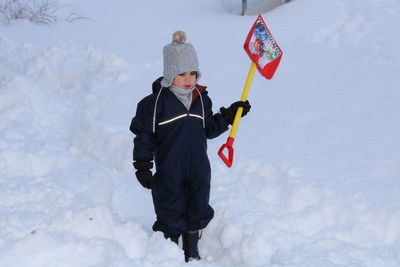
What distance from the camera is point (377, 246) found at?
9.48 ft

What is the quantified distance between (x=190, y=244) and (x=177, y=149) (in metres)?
0.62

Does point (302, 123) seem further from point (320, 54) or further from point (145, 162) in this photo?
point (145, 162)

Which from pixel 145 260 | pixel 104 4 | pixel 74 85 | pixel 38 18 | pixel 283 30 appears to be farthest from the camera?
pixel 104 4

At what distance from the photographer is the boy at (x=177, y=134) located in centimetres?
257

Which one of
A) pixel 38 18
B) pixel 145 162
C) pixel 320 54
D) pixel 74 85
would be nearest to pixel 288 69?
pixel 320 54

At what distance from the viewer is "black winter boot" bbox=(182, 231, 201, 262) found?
2.97 meters

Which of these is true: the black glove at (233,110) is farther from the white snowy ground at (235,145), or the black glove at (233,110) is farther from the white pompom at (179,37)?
Answer: the white snowy ground at (235,145)

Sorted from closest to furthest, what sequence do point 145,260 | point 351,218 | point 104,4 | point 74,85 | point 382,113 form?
point 145,260 < point 351,218 < point 382,113 < point 74,85 < point 104,4

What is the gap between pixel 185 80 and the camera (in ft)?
8.45

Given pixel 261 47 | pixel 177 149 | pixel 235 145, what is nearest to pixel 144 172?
pixel 177 149

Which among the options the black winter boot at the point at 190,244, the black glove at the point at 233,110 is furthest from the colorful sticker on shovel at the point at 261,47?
the black winter boot at the point at 190,244

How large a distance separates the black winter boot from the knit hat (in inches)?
36.0

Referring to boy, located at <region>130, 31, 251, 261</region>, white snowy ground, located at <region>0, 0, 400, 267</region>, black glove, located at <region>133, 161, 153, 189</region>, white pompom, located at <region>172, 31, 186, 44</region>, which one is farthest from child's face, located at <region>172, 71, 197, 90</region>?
white snowy ground, located at <region>0, 0, 400, 267</region>

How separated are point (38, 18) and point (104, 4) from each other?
3.95ft
